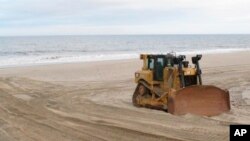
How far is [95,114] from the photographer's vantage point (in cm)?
1242

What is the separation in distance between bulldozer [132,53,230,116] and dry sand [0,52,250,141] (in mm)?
287

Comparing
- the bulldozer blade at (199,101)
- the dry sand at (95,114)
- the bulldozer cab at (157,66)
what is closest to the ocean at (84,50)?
the dry sand at (95,114)

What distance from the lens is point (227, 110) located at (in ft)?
40.5

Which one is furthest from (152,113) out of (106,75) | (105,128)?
(106,75)

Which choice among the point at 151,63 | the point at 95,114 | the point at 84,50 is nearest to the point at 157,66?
the point at 151,63

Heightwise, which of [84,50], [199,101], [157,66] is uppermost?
[157,66]

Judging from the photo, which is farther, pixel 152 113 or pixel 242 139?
pixel 152 113

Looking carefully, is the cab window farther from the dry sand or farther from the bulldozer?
the dry sand

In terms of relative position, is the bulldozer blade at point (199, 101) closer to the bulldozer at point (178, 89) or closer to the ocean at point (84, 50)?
the bulldozer at point (178, 89)

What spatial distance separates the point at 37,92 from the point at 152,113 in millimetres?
6380

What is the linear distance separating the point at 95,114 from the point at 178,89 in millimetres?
2253

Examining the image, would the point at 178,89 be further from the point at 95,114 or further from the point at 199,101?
the point at 95,114

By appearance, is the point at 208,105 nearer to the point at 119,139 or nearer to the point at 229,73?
the point at 119,139

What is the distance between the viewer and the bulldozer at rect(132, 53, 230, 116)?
11.8 m
